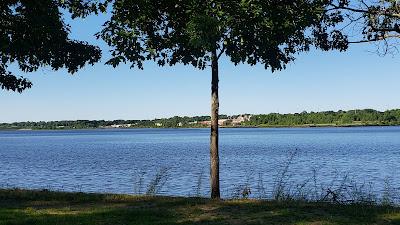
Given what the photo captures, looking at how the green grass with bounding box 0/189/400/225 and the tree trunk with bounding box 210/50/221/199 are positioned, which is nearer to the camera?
the green grass with bounding box 0/189/400/225

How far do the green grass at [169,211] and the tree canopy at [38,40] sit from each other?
497cm

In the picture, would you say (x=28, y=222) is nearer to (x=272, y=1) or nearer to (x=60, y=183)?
(x=272, y=1)

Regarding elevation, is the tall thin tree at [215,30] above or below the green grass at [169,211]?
above

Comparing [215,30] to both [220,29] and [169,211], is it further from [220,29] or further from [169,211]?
[169,211]

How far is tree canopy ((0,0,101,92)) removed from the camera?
15586 mm

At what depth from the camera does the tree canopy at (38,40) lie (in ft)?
51.1

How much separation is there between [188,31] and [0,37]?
7116mm

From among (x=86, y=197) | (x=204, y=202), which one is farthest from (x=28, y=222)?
(x=204, y=202)

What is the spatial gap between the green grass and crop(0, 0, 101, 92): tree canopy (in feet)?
16.3

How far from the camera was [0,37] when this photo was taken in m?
15.5

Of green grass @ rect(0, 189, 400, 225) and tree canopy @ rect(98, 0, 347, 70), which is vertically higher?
tree canopy @ rect(98, 0, 347, 70)

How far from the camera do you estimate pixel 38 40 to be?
655 inches

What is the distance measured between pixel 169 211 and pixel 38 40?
8.01 m

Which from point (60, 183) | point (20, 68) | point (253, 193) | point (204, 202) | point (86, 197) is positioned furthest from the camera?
point (60, 183)
